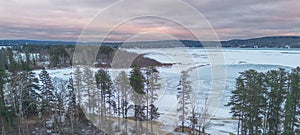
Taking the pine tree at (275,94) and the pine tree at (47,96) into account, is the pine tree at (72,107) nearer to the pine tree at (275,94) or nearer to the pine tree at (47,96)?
the pine tree at (47,96)

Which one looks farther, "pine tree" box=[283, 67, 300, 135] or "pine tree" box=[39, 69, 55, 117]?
"pine tree" box=[39, 69, 55, 117]

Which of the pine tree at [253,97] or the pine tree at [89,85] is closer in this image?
the pine tree at [253,97]

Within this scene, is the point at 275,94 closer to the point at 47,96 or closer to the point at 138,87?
the point at 138,87

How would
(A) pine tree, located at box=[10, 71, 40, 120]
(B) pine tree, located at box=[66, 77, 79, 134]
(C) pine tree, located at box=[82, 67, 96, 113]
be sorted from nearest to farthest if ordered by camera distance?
(A) pine tree, located at box=[10, 71, 40, 120] → (C) pine tree, located at box=[82, 67, 96, 113] → (B) pine tree, located at box=[66, 77, 79, 134]

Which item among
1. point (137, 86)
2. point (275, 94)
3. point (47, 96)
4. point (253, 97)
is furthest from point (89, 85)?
point (275, 94)

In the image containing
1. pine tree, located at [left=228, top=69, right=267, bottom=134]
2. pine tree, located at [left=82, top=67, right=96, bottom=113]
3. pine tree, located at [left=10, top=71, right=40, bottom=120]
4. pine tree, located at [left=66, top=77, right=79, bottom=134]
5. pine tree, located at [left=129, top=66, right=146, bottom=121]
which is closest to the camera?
pine tree, located at [left=228, top=69, right=267, bottom=134]

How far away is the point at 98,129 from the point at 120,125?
1.81 metres

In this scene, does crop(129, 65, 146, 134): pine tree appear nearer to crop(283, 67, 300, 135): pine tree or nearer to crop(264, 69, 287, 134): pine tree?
crop(264, 69, 287, 134): pine tree

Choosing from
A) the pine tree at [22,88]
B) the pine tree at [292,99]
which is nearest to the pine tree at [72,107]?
the pine tree at [22,88]

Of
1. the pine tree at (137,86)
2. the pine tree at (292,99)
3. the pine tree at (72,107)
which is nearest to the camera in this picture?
the pine tree at (292,99)

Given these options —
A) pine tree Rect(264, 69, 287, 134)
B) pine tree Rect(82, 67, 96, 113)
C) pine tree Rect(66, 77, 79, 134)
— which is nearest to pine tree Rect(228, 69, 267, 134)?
pine tree Rect(264, 69, 287, 134)

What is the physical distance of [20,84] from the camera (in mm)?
17500

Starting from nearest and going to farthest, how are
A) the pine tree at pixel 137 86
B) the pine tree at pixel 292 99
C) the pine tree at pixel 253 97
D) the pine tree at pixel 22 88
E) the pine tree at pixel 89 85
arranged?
1. the pine tree at pixel 292 99
2. the pine tree at pixel 253 97
3. the pine tree at pixel 137 86
4. the pine tree at pixel 22 88
5. the pine tree at pixel 89 85

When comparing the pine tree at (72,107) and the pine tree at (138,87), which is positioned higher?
the pine tree at (138,87)
